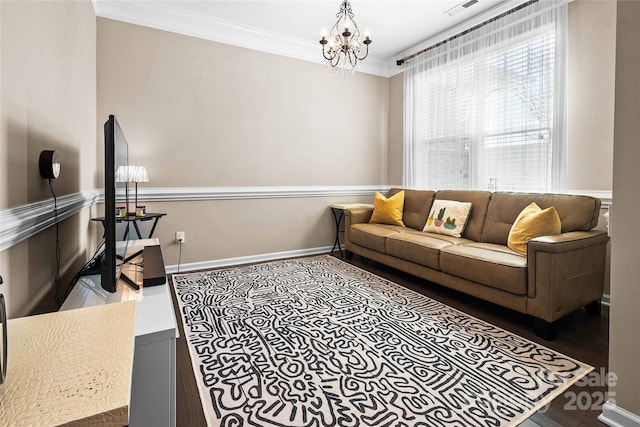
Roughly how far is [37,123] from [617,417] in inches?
104

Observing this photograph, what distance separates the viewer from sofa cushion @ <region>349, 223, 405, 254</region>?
3.46m

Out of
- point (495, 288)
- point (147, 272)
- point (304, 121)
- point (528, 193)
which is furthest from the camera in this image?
point (304, 121)

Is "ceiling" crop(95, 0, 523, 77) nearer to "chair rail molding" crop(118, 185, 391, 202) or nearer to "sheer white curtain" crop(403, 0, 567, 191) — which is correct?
"sheer white curtain" crop(403, 0, 567, 191)

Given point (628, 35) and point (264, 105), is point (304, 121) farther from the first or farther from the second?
point (628, 35)

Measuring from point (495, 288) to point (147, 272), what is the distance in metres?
2.25

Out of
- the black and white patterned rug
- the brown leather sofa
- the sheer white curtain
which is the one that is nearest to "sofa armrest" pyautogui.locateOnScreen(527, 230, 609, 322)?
the brown leather sofa

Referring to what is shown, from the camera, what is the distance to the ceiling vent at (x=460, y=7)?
3250mm

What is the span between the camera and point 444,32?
153 inches

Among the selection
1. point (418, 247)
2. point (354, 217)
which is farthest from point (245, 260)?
point (418, 247)

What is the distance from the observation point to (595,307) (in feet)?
8.02

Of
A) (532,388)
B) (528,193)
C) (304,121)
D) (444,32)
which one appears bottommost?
(532,388)

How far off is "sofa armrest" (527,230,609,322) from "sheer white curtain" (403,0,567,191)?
2.89ft

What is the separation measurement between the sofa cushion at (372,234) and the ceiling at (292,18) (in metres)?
2.16

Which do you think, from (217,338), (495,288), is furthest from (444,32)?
(217,338)
